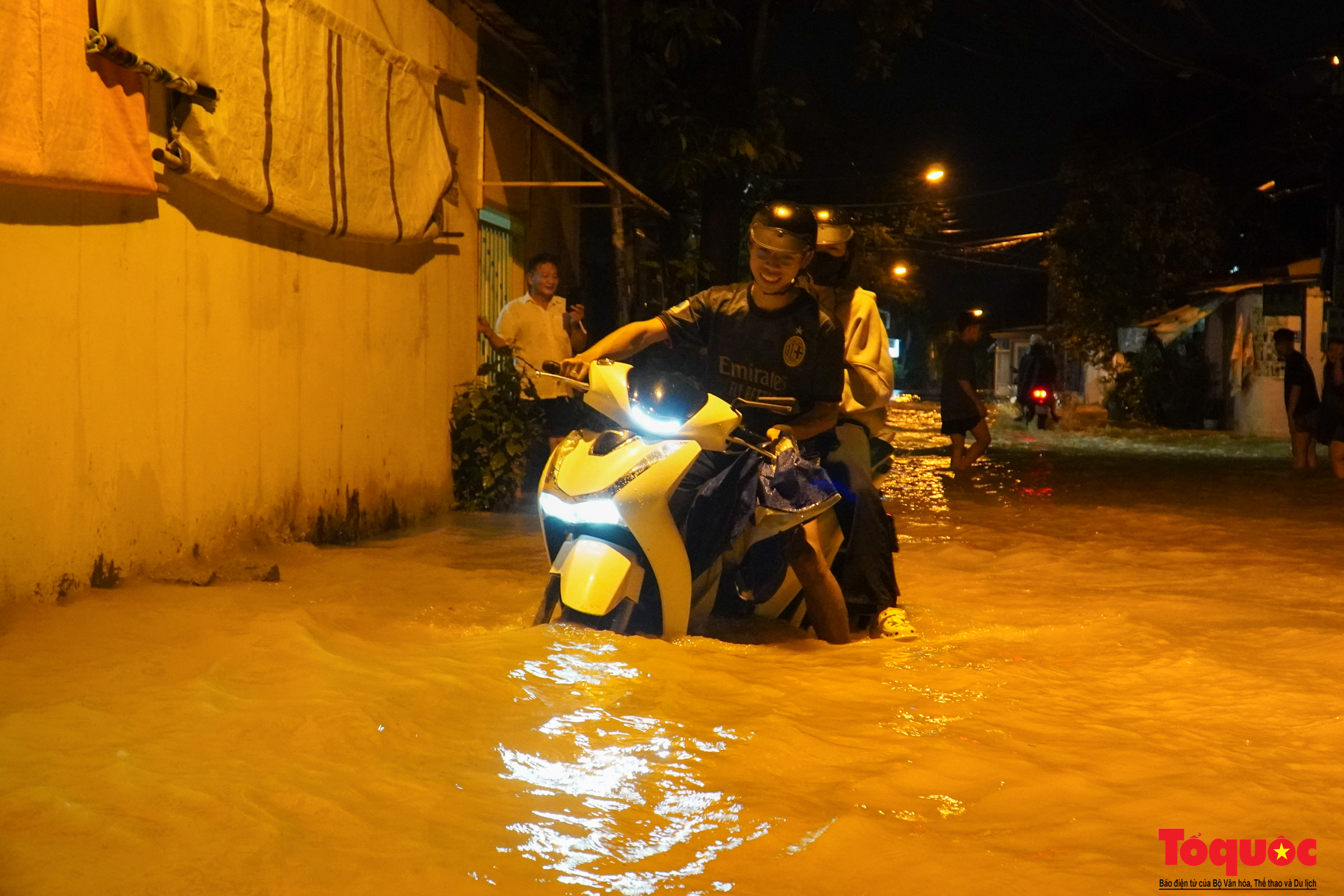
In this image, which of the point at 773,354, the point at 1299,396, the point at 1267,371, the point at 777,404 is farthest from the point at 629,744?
the point at 1267,371

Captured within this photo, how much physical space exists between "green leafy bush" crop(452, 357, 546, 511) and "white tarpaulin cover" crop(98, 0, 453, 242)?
1.45 m

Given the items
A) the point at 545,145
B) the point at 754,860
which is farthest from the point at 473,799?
the point at 545,145

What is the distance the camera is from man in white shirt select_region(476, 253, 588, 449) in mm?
10414

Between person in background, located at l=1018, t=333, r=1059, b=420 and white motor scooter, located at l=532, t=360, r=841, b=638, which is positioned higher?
person in background, located at l=1018, t=333, r=1059, b=420

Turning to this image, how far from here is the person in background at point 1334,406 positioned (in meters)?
14.2

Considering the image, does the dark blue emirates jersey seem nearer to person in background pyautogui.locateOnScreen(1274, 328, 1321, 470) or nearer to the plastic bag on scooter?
the plastic bag on scooter

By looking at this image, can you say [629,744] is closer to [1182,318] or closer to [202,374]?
[202,374]

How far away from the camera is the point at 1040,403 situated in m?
26.3

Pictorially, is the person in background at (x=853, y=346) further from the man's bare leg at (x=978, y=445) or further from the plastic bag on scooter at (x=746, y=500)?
the man's bare leg at (x=978, y=445)

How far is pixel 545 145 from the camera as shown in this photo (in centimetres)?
1376

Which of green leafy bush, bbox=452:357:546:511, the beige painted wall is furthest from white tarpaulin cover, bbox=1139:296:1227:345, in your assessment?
the beige painted wall

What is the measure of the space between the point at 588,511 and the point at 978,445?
1015 centimetres

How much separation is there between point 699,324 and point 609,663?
1.63 metres

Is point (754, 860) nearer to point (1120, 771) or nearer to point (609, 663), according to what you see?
point (1120, 771)
